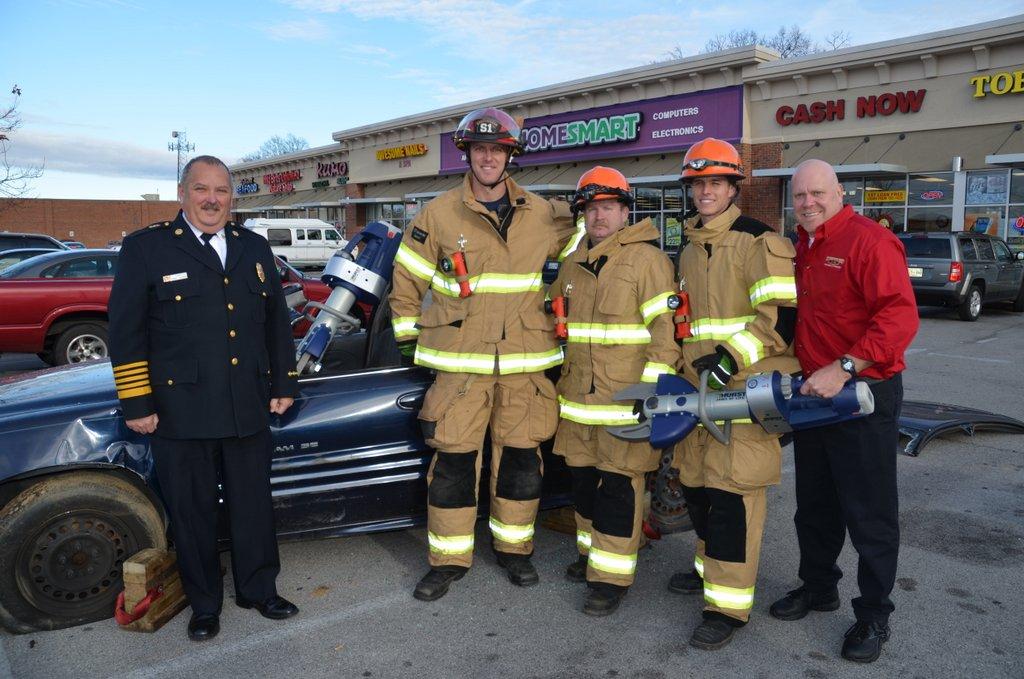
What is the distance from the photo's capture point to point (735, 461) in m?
3.10

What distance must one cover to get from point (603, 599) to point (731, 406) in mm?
1057

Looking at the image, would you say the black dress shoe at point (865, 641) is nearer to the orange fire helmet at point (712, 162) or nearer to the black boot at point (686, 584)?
the black boot at point (686, 584)

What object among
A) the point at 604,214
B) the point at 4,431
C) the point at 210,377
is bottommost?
the point at 4,431

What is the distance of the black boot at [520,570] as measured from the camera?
12.0ft

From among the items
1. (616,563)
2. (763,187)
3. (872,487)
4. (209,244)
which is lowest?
(616,563)

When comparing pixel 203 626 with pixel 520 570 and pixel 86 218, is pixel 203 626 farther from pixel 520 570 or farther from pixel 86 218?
pixel 86 218

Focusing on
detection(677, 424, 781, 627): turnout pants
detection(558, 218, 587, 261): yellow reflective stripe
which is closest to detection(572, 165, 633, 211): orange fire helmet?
detection(558, 218, 587, 261): yellow reflective stripe

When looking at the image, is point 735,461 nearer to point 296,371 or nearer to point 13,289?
point 296,371

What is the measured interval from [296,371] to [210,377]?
401 mm

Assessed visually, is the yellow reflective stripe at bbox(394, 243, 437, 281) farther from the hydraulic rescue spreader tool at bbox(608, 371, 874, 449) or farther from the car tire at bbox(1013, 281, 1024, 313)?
the car tire at bbox(1013, 281, 1024, 313)

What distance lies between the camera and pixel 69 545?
10.5 ft

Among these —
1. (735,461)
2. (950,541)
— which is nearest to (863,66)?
(950,541)

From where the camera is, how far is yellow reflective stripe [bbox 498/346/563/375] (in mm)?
3549

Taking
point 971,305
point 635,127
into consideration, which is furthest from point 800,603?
point 635,127
